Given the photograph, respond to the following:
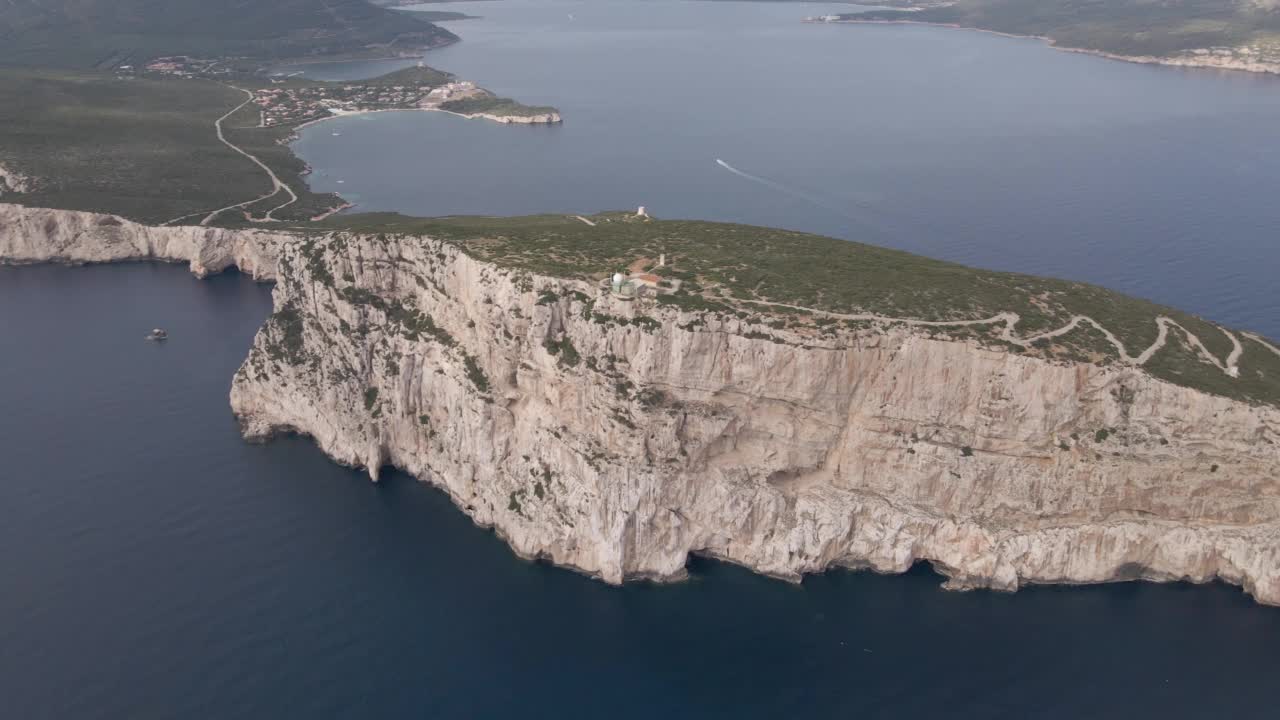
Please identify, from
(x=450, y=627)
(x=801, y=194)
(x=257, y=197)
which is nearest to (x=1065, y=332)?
(x=450, y=627)

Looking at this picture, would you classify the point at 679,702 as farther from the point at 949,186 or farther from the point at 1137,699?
the point at 949,186

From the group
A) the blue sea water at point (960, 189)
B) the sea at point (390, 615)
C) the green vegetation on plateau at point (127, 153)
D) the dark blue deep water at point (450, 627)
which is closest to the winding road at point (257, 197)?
the green vegetation on plateau at point (127, 153)

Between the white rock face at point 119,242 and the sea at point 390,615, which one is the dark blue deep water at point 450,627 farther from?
the white rock face at point 119,242

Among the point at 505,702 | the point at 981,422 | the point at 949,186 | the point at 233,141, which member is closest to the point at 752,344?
the point at 981,422

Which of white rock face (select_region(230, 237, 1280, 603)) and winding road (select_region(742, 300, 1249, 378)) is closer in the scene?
white rock face (select_region(230, 237, 1280, 603))

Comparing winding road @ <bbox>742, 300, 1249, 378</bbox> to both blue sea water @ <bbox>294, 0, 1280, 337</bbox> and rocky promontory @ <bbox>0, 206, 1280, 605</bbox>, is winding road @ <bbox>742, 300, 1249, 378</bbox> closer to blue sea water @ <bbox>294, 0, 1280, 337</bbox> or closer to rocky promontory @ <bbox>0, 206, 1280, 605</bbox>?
rocky promontory @ <bbox>0, 206, 1280, 605</bbox>

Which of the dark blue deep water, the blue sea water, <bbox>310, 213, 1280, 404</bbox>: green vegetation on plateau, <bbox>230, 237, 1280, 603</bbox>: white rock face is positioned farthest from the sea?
the blue sea water

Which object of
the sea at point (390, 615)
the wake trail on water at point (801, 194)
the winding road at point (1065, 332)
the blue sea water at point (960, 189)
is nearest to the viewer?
the sea at point (390, 615)

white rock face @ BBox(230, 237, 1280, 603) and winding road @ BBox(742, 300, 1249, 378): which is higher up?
winding road @ BBox(742, 300, 1249, 378)
